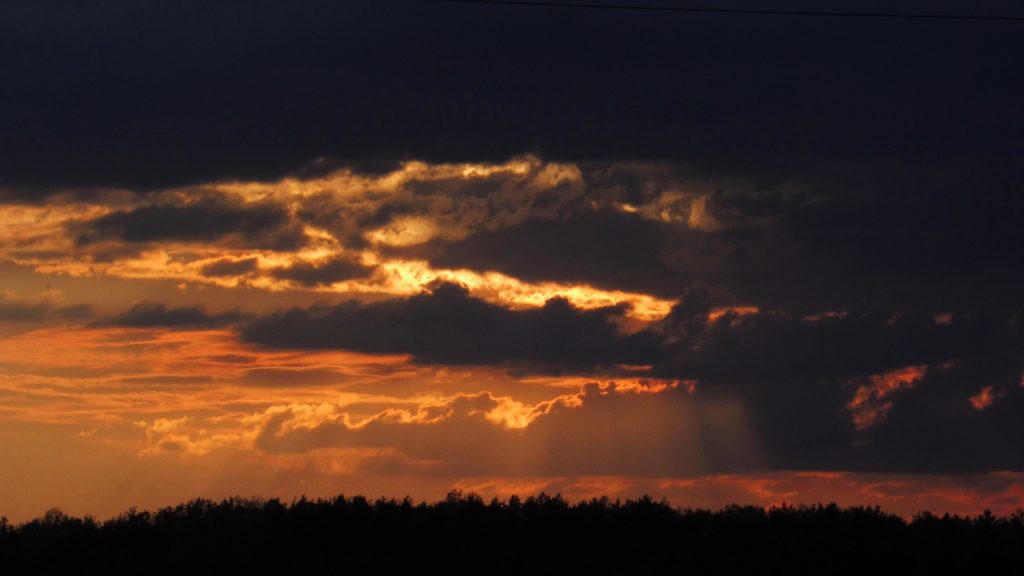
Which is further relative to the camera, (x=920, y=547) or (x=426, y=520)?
(x=426, y=520)

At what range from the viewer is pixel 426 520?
67.9m

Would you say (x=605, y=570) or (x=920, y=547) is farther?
(x=605, y=570)

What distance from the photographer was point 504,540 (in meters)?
66.2

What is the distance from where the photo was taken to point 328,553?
217ft

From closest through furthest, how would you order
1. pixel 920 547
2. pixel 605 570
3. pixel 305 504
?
1. pixel 920 547
2. pixel 605 570
3. pixel 305 504

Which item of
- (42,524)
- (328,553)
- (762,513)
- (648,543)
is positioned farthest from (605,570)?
(42,524)

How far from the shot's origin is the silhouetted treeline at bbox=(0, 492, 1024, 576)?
6100cm

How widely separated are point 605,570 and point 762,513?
7346 millimetres

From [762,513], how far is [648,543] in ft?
17.0

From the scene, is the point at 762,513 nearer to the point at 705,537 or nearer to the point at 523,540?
the point at 705,537

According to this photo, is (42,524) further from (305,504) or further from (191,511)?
(305,504)

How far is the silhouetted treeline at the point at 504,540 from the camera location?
200ft

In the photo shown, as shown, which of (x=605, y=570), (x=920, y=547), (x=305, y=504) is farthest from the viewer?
(x=305, y=504)

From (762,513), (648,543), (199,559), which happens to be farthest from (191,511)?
(762,513)
